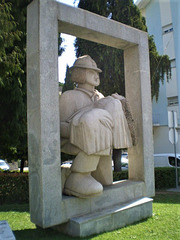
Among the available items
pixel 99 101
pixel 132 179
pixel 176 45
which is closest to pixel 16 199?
pixel 132 179

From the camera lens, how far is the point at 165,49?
17594 mm

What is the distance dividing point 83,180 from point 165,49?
16.0m

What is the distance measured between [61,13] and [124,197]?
124 inches

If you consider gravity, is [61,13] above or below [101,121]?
above

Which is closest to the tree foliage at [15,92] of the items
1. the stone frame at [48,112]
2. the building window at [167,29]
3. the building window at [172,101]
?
the stone frame at [48,112]

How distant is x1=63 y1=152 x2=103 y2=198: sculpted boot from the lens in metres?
3.63

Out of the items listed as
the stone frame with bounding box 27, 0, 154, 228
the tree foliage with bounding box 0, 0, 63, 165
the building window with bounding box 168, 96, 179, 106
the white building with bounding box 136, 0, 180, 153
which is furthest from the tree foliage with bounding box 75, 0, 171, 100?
the building window with bounding box 168, 96, 179, 106

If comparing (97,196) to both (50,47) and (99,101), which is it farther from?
(50,47)

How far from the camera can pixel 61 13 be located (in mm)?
3717

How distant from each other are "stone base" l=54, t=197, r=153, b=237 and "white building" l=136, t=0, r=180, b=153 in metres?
13.7

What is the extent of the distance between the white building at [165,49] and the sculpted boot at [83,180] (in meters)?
14.6

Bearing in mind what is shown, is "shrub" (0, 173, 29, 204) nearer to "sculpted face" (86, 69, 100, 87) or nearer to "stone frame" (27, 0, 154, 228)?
"stone frame" (27, 0, 154, 228)

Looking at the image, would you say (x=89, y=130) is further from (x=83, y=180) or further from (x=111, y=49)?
(x=111, y=49)

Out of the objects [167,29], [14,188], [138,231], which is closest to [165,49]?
[167,29]
